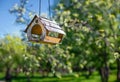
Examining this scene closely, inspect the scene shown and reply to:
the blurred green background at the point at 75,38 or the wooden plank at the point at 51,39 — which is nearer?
the wooden plank at the point at 51,39

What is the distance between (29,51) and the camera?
12500mm

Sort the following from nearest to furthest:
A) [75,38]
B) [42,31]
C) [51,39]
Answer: [42,31] < [51,39] < [75,38]

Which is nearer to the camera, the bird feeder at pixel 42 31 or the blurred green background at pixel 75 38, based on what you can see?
the bird feeder at pixel 42 31

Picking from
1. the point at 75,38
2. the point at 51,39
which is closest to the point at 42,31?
the point at 51,39

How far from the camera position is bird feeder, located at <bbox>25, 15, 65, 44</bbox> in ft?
16.9

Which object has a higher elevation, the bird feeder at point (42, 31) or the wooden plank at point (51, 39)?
the bird feeder at point (42, 31)

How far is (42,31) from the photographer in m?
5.20

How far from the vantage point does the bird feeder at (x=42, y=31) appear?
5160 millimetres

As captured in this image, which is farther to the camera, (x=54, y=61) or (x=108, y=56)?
(x=108, y=56)

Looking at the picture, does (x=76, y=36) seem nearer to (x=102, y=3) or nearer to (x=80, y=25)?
(x=80, y=25)

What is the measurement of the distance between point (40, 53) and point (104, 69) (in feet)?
51.6

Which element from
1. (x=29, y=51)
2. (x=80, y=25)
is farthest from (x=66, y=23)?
(x=29, y=51)

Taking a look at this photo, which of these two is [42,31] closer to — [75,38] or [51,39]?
[51,39]

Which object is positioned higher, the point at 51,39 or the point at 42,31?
the point at 42,31
